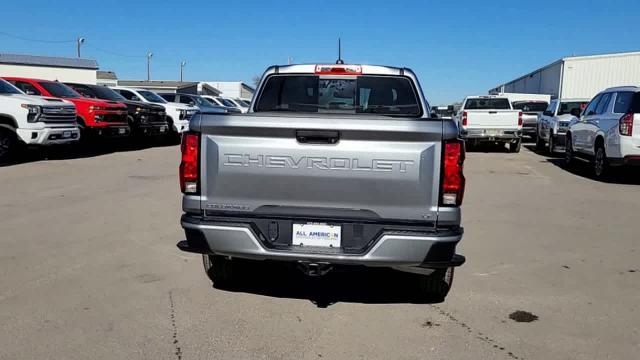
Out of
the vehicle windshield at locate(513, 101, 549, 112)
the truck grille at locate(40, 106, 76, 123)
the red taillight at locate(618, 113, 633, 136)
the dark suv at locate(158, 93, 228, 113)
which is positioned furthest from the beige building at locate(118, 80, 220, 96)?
the red taillight at locate(618, 113, 633, 136)

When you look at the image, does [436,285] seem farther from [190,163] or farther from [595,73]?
[595,73]

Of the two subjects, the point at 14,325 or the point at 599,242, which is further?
the point at 599,242

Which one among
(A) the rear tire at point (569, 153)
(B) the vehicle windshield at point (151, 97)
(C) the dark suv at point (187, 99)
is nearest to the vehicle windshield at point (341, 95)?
(A) the rear tire at point (569, 153)

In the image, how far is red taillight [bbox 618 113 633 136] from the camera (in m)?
10.6

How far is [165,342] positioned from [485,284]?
2.78 meters

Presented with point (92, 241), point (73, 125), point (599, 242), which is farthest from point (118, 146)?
point (599, 242)

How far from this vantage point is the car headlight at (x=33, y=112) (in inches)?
484

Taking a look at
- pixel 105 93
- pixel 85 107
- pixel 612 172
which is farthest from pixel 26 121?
pixel 612 172

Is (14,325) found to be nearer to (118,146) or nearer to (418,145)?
(418,145)

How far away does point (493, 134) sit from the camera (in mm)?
18312

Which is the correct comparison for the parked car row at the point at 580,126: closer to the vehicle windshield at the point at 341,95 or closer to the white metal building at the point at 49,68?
the vehicle windshield at the point at 341,95

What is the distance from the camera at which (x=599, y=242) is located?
6.57m

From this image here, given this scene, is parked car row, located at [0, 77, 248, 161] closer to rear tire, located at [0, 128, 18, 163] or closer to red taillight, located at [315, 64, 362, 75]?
rear tire, located at [0, 128, 18, 163]

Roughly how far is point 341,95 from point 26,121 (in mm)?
9365
